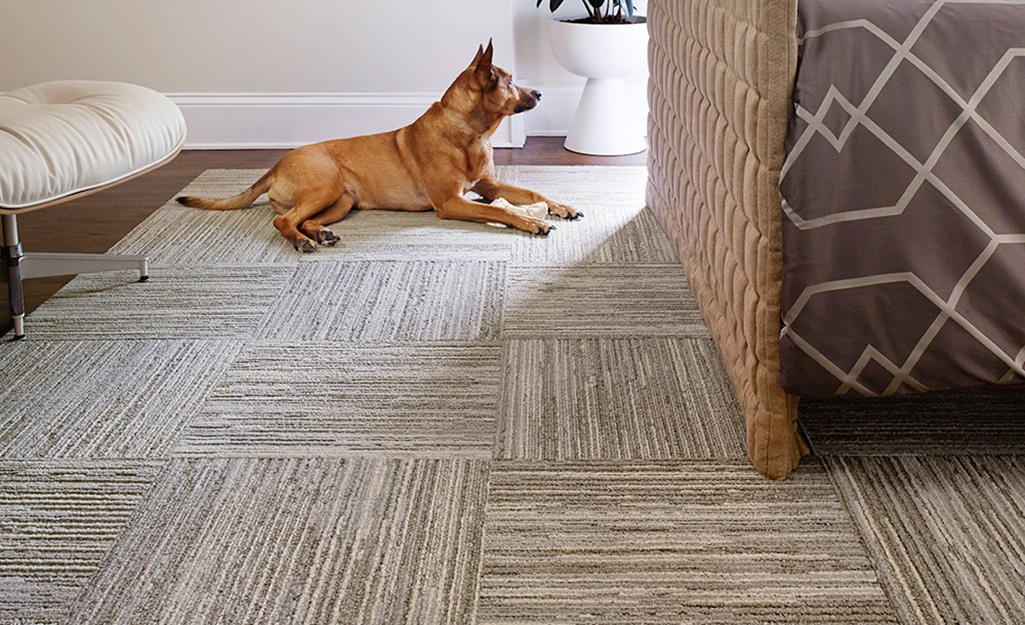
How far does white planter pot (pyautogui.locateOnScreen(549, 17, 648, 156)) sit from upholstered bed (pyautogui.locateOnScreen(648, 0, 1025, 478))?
73.9 inches

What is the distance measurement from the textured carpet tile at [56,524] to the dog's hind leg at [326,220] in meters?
1.08

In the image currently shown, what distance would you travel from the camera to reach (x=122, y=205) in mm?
2738

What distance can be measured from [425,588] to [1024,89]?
101 centimetres

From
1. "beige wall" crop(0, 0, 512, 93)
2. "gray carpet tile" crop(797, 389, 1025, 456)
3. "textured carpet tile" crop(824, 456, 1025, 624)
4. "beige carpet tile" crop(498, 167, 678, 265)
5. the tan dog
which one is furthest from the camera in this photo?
"beige wall" crop(0, 0, 512, 93)

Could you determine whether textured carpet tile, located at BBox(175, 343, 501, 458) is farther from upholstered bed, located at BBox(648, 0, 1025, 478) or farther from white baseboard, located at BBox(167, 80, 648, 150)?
white baseboard, located at BBox(167, 80, 648, 150)

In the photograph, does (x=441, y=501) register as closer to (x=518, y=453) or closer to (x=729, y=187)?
(x=518, y=453)

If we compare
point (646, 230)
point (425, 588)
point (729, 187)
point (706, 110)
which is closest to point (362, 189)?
point (646, 230)

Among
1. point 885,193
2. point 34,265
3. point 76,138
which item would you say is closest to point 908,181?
point 885,193

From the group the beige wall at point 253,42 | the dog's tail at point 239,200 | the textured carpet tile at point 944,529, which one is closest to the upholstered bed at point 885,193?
the textured carpet tile at point 944,529

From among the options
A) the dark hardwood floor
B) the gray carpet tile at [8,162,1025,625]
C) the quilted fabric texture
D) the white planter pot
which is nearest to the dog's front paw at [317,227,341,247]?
the gray carpet tile at [8,162,1025,625]

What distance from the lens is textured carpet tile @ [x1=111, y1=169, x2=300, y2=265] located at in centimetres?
229

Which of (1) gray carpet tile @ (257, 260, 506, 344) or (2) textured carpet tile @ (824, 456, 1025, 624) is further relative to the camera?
(1) gray carpet tile @ (257, 260, 506, 344)

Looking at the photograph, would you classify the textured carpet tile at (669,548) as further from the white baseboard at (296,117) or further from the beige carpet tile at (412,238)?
the white baseboard at (296,117)

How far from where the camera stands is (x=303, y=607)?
41.6 inches
